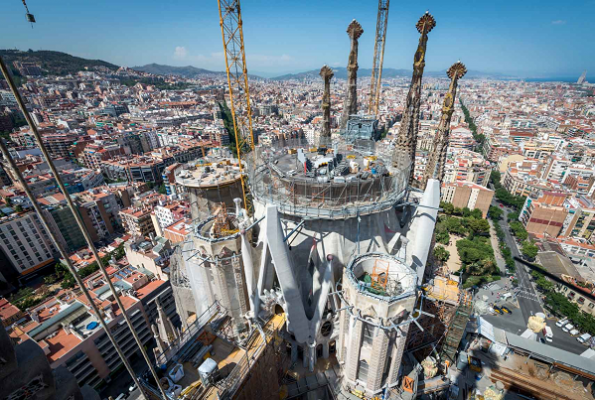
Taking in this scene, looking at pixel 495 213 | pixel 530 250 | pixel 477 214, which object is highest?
pixel 477 214

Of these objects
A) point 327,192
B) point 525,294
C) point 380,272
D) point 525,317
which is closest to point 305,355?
point 380,272

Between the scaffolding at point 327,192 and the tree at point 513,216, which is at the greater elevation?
the scaffolding at point 327,192

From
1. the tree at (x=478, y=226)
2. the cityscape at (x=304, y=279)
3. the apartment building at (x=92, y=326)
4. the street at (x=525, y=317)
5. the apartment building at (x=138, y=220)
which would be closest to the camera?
the cityscape at (x=304, y=279)

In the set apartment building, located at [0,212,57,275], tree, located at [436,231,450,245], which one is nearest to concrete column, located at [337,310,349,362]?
tree, located at [436,231,450,245]

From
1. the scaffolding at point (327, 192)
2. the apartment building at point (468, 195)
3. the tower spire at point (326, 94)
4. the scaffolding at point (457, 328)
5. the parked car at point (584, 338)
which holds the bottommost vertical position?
the parked car at point (584, 338)

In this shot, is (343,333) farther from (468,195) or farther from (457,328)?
(468,195)

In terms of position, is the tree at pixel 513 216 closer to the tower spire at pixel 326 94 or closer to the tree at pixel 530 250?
the tree at pixel 530 250

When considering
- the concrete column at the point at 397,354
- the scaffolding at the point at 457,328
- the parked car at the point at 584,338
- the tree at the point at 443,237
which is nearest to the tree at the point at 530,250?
the tree at the point at 443,237
